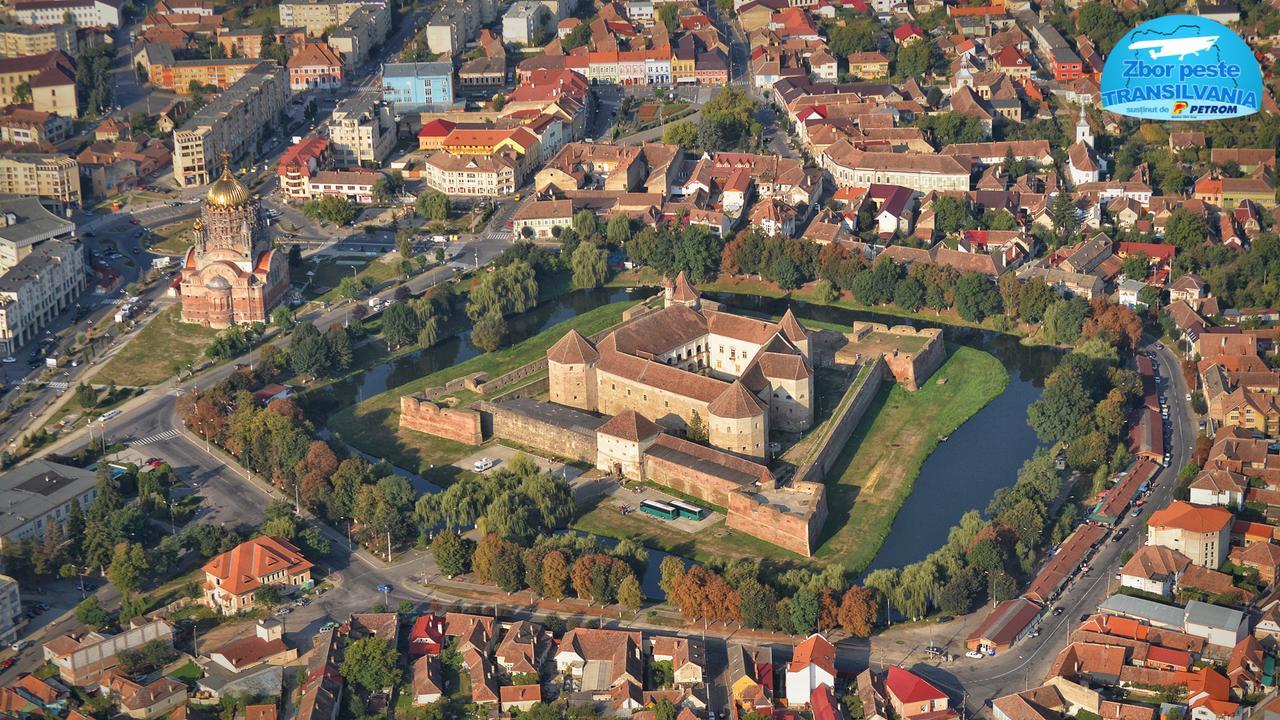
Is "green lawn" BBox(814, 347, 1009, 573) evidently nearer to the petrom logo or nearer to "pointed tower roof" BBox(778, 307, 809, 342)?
"pointed tower roof" BBox(778, 307, 809, 342)

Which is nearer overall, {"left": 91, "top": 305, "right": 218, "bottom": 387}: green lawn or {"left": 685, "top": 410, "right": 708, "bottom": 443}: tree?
{"left": 685, "top": 410, "right": 708, "bottom": 443}: tree

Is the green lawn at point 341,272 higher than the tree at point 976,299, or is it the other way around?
the tree at point 976,299

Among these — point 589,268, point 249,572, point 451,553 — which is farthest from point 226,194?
point 451,553

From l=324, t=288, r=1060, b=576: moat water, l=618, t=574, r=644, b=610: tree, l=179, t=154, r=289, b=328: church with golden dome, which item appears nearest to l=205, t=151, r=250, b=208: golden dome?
l=179, t=154, r=289, b=328: church with golden dome

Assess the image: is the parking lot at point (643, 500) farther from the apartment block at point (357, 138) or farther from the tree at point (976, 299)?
the apartment block at point (357, 138)

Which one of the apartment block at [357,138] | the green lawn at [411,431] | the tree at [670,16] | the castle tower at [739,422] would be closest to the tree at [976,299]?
Answer: the green lawn at [411,431]

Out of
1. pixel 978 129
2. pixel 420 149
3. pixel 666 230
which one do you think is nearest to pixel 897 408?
pixel 666 230

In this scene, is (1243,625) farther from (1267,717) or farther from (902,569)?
(902,569)
